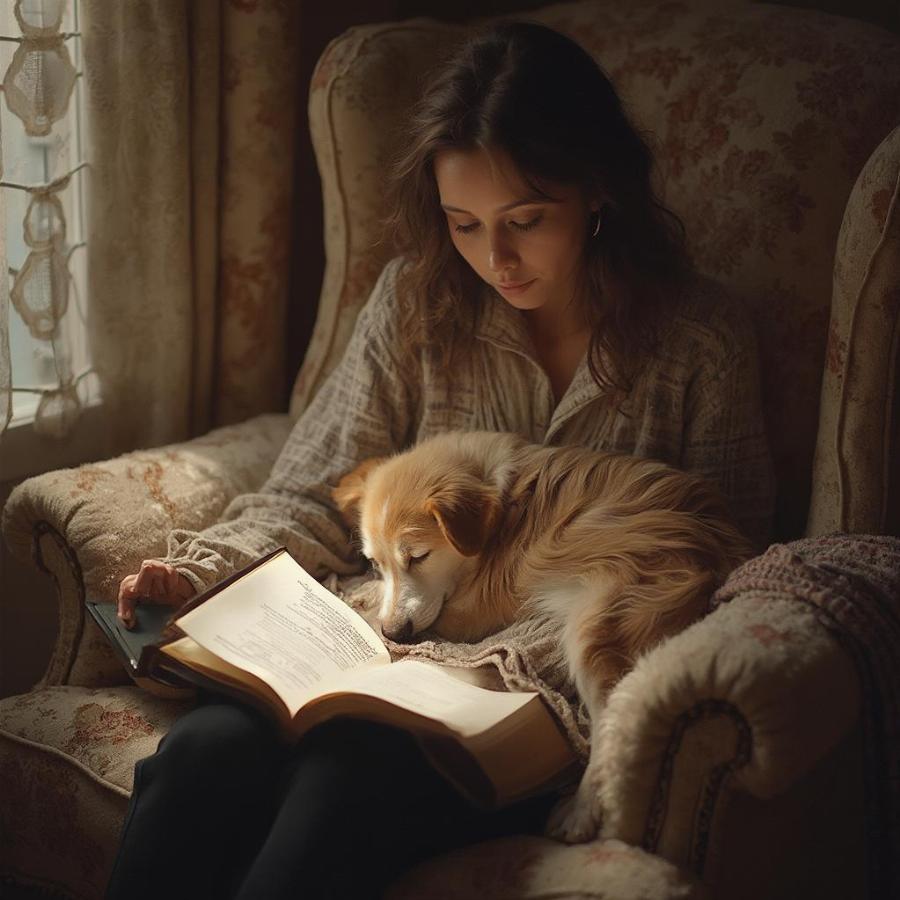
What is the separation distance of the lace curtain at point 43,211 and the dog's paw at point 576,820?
1.35m

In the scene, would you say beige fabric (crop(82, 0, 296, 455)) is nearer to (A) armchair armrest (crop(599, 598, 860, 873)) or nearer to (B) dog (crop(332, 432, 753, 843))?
(B) dog (crop(332, 432, 753, 843))

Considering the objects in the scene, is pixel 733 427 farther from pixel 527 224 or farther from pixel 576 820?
pixel 576 820

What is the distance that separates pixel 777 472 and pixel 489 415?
1.90ft

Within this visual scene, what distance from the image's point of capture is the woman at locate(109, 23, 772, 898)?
54.4 inches

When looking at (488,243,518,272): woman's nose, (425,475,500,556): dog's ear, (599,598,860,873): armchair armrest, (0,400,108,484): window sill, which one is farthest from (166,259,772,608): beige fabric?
(599,598,860,873): armchair armrest

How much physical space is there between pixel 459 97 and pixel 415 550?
0.75 m

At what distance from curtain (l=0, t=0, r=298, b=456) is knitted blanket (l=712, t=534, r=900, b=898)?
1513 millimetres

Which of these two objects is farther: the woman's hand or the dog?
the woman's hand

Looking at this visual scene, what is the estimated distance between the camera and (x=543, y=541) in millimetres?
1710

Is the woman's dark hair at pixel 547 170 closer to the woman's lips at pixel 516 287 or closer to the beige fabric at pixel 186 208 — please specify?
the woman's lips at pixel 516 287

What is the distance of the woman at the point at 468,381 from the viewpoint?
1381 mm

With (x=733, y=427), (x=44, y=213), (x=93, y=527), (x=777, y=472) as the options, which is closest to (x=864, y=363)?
(x=733, y=427)

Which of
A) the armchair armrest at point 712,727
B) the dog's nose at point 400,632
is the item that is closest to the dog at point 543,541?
the dog's nose at point 400,632

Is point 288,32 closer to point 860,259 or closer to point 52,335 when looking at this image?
point 52,335
